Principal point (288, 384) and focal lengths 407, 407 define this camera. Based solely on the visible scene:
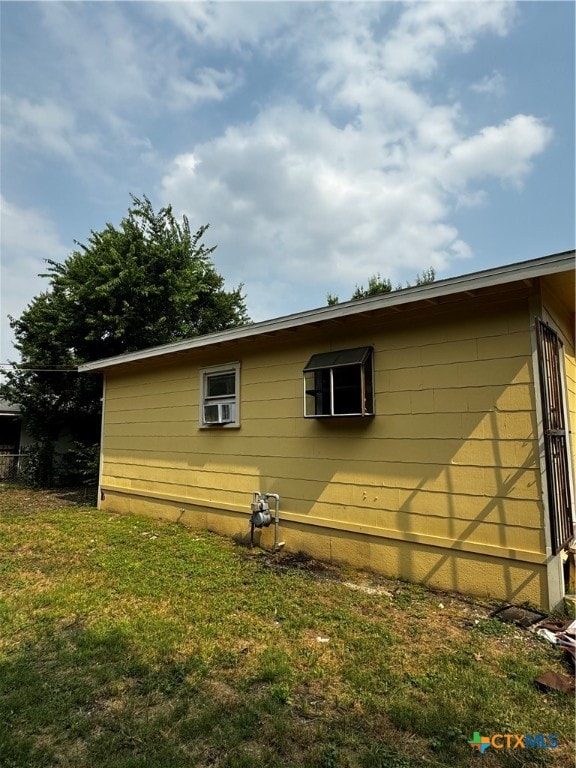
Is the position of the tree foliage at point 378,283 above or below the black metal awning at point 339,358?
above

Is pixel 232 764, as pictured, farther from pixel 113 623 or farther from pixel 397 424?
pixel 397 424

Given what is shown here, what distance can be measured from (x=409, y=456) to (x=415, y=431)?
0.26 meters

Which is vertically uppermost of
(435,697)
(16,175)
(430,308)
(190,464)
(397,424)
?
(16,175)

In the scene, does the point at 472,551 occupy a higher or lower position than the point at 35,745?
higher

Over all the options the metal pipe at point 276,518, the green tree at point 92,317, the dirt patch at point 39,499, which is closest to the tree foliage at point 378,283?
the green tree at point 92,317

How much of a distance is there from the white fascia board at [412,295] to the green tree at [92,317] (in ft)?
22.7

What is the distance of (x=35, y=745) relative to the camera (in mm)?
1911

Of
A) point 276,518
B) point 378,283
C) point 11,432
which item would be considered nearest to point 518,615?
point 276,518

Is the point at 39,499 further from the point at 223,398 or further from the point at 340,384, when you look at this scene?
the point at 340,384

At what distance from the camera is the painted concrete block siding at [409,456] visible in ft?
11.5

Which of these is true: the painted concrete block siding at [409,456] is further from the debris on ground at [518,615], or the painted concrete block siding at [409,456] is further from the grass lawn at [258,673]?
the grass lawn at [258,673]

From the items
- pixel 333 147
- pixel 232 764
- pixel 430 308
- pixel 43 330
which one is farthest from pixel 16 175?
pixel 232 764

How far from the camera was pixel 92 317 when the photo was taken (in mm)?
11461

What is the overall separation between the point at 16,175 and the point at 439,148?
7959 millimetres
